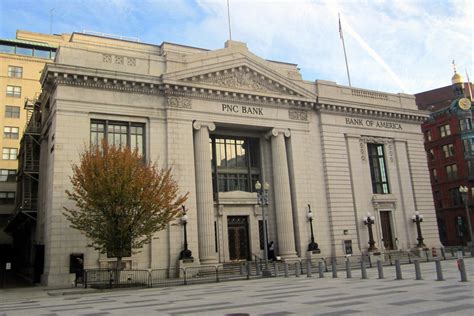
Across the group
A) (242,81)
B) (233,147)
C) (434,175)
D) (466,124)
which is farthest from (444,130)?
(242,81)

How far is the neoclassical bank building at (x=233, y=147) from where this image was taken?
101 ft

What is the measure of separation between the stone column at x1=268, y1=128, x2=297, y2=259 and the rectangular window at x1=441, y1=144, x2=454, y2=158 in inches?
1633

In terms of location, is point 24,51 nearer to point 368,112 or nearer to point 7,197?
point 7,197

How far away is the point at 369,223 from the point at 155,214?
842 inches

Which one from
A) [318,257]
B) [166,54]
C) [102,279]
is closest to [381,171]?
[318,257]

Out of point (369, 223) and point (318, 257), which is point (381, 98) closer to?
point (369, 223)

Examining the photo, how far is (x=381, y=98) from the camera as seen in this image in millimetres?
45344

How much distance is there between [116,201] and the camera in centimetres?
2542

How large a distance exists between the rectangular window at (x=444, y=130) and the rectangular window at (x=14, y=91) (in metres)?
65.6

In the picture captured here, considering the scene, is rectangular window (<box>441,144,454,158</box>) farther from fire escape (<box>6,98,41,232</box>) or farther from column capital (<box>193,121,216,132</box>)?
fire escape (<box>6,98,41,232</box>)

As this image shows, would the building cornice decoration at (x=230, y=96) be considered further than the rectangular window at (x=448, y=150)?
No

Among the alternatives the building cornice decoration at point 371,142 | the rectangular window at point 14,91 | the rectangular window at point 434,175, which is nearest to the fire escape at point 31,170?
the rectangular window at point 14,91

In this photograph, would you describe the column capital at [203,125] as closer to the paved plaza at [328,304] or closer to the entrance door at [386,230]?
the entrance door at [386,230]

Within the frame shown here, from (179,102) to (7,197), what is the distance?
39612 millimetres
